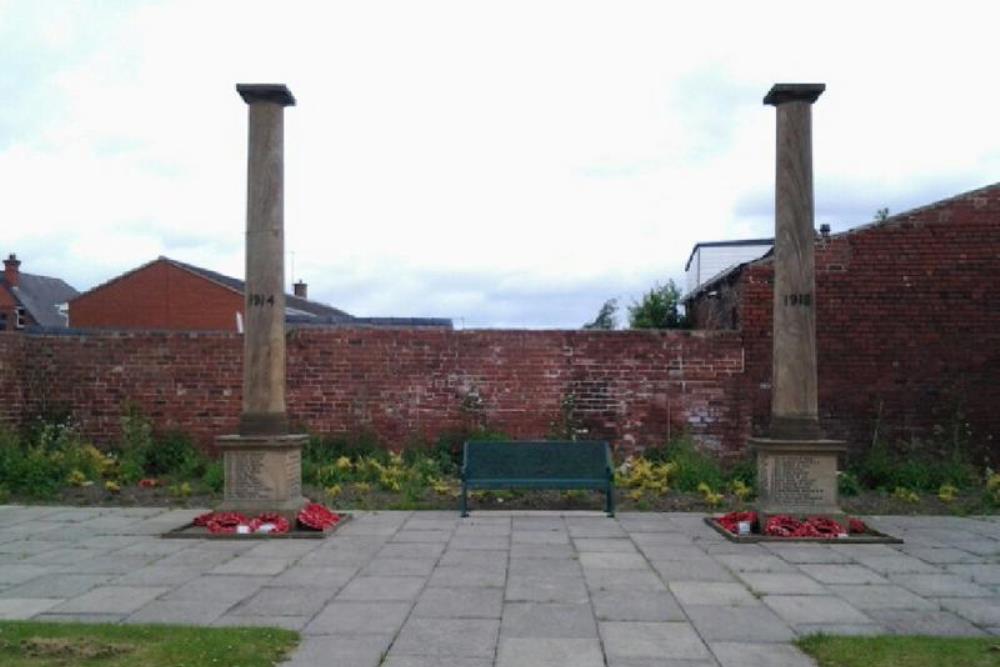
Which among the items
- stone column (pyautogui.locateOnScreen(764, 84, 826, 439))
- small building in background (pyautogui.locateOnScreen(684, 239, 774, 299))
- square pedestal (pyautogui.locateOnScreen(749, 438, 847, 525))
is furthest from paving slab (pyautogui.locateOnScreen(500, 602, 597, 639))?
small building in background (pyautogui.locateOnScreen(684, 239, 774, 299))

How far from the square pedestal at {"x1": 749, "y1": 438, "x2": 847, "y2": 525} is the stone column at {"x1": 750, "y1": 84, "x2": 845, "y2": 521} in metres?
0.01

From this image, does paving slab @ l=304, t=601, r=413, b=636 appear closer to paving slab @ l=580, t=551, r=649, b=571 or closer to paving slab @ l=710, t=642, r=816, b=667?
paving slab @ l=710, t=642, r=816, b=667

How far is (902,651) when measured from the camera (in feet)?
18.6

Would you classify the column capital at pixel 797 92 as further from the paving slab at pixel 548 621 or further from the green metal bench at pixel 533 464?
the paving slab at pixel 548 621

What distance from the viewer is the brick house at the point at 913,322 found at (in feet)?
46.9

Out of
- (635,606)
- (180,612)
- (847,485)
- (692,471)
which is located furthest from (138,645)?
(847,485)

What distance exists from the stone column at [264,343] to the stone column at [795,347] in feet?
16.2

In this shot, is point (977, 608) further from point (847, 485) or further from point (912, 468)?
point (912, 468)

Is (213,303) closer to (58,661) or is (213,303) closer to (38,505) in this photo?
(38,505)

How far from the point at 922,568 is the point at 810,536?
4.99 feet

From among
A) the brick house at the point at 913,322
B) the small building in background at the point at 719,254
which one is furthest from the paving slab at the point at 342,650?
the small building in background at the point at 719,254

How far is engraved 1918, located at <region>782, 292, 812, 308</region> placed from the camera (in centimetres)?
1035

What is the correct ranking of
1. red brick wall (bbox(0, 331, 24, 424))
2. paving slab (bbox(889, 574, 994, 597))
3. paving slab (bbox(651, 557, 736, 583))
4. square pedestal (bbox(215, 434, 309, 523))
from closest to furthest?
1. paving slab (bbox(889, 574, 994, 597))
2. paving slab (bbox(651, 557, 736, 583))
3. square pedestal (bbox(215, 434, 309, 523))
4. red brick wall (bbox(0, 331, 24, 424))

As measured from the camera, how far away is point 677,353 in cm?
1478
